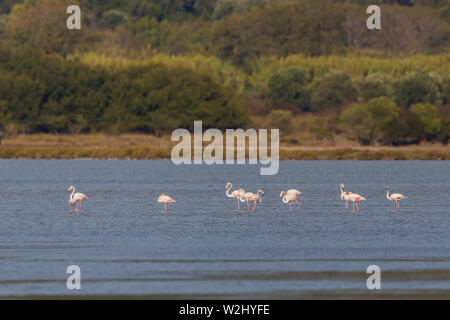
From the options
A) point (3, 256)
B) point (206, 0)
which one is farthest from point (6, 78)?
point (3, 256)

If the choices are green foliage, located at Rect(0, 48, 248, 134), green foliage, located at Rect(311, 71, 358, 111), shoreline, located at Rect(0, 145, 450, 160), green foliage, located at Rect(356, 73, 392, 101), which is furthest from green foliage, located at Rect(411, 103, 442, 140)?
green foliage, located at Rect(0, 48, 248, 134)

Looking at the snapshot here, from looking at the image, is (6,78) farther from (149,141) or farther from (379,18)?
(379,18)

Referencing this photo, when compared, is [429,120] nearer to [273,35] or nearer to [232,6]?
[273,35]

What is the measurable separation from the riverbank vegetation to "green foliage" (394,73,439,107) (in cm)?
13

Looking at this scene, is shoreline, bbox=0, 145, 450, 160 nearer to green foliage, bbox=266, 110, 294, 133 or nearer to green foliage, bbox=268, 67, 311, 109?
green foliage, bbox=266, 110, 294, 133

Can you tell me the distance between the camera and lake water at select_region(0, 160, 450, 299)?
68.5 feet

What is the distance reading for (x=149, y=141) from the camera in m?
98.2

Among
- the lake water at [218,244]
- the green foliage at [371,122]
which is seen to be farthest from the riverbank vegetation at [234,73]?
the lake water at [218,244]

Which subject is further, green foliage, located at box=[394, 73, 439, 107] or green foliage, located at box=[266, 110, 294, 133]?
green foliage, located at box=[394, 73, 439, 107]

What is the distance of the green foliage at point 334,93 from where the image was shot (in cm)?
10812

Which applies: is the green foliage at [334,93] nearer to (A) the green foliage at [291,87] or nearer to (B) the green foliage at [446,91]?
(A) the green foliage at [291,87]

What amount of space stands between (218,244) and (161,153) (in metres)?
61.2

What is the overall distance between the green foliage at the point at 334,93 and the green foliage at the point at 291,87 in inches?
84.3

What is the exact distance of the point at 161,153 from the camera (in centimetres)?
8769
